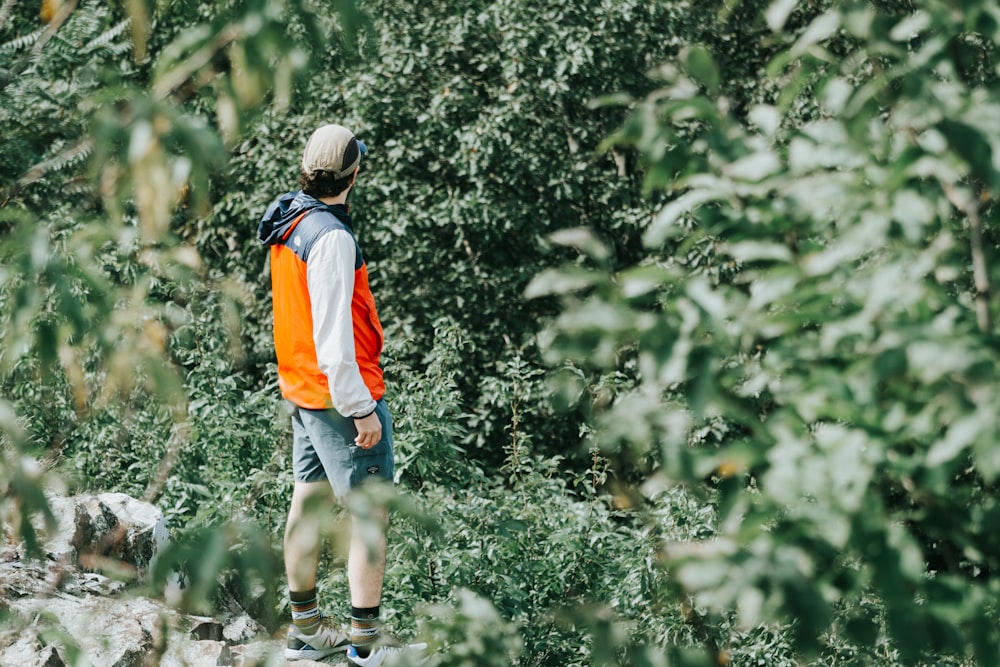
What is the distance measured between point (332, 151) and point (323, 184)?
0.11 metres

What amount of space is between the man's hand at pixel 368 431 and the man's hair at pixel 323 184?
2.42 ft

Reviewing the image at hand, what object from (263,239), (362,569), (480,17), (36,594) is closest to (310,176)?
(263,239)

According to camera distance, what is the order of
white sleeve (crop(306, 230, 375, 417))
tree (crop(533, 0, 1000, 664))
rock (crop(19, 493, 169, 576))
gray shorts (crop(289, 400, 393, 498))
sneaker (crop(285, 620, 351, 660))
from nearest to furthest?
1. tree (crop(533, 0, 1000, 664))
2. white sleeve (crop(306, 230, 375, 417))
3. gray shorts (crop(289, 400, 393, 498))
4. sneaker (crop(285, 620, 351, 660))
5. rock (crop(19, 493, 169, 576))

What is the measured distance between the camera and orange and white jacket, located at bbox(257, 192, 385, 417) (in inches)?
117

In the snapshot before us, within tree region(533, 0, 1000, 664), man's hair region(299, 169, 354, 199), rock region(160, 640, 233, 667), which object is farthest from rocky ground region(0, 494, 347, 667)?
tree region(533, 0, 1000, 664)

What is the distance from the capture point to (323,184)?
315cm

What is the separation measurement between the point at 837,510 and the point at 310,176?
2279 millimetres

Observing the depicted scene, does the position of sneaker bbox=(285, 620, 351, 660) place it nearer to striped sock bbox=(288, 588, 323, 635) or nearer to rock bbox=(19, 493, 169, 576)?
striped sock bbox=(288, 588, 323, 635)

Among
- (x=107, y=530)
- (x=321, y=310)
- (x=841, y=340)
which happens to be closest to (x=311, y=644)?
(x=321, y=310)

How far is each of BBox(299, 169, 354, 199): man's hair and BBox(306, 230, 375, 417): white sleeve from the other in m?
0.21

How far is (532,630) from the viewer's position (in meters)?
3.75

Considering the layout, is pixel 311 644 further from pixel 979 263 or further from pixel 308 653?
pixel 979 263

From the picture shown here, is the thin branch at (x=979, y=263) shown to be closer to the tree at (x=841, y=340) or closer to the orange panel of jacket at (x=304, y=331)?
the tree at (x=841, y=340)

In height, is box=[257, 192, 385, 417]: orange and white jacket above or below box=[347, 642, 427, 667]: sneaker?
above
